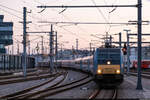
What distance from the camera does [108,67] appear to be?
21766 mm

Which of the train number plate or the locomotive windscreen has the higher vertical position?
the locomotive windscreen

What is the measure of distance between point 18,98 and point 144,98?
6.57m

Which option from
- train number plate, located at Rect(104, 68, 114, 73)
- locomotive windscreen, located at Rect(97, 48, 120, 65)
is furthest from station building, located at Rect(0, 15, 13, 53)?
train number plate, located at Rect(104, 68, 114, 73)

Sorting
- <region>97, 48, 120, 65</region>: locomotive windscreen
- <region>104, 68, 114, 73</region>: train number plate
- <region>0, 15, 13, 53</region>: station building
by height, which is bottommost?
<region>104, 68, 114, 73</region>: train number plate

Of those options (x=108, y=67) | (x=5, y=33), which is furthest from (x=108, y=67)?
(x=5, y=33)

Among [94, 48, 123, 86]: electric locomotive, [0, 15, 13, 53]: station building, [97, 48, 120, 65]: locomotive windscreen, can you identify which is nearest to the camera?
[94, 48, 123, 86]: electric locomotive

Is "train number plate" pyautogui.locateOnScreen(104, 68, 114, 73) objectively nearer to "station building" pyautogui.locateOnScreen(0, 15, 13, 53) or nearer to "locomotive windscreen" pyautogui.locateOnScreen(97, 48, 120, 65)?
"locomotive windscreen" pyautogui.locateOnScreen(97, 48, 120, 65)

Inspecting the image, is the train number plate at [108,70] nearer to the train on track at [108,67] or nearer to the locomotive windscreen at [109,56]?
the train on track at [108,67]

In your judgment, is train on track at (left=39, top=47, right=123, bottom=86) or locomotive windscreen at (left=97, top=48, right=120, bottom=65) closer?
train on track at (left=39, top=47, right=123, bottom=86)

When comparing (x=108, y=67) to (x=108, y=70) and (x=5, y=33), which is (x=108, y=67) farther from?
(x=5, y=33)

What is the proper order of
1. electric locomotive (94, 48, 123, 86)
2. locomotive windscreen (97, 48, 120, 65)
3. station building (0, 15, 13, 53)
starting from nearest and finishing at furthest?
1. electric locomotive (94, 48, 123, 86)
2. locomotive windscreen (97, 48, 120, 65)
3. station building (0, 15, 13, 53)

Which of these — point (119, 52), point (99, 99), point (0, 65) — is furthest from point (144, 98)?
point (0, 65)

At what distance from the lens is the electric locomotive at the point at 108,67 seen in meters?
21.6

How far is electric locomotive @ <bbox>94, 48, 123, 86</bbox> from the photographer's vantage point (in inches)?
849
